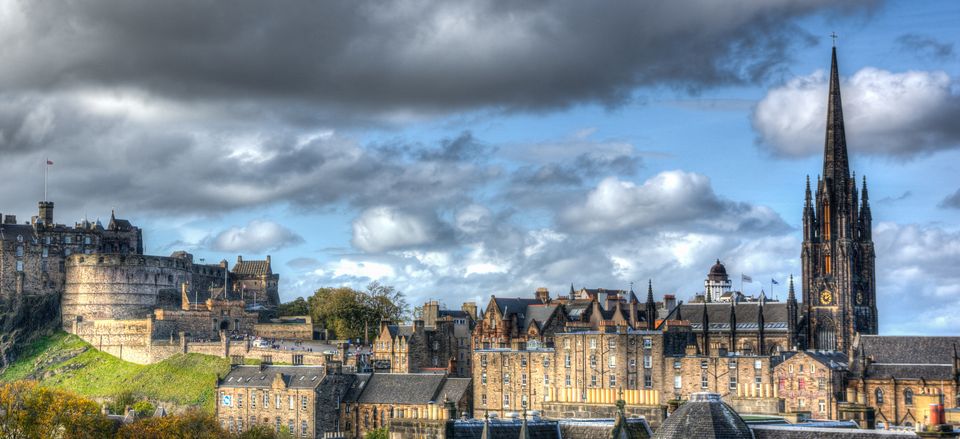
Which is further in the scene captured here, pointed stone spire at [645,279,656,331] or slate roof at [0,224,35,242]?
slate roof at [0,224,35,242]

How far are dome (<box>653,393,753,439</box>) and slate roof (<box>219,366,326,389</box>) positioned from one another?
72.4 meters

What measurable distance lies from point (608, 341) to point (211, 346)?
49883 millimetres

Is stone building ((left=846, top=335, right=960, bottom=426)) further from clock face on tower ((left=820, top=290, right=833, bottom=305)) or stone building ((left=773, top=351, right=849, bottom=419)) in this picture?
clock face on tower ((left=820, top=290, right=833, bottom=305))

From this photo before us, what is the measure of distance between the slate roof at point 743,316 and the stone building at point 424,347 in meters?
21.3

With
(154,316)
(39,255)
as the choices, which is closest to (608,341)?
(154,316)

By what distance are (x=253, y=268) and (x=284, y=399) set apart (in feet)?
208

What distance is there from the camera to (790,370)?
99.2 m

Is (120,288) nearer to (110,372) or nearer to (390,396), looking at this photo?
(110,372)

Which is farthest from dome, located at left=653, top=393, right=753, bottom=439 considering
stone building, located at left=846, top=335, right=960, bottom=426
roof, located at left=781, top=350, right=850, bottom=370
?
roof, located at left=781, top=350, right=850, bottom=370

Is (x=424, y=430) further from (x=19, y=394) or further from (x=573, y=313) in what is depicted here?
(x=573, y=313)

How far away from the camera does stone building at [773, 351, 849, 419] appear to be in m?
98.2

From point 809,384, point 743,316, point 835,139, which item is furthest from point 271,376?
point 835,139

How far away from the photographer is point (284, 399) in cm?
11062

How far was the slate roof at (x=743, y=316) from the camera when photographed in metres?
124
